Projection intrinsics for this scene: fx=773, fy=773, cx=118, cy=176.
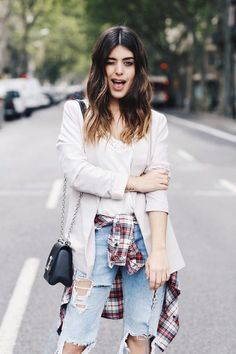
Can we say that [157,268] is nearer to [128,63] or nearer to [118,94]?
[118,94]

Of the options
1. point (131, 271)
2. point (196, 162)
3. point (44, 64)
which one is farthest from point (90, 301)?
point (44, 64)

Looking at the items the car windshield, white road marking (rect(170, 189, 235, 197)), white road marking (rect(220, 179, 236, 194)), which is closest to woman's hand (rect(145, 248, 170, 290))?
white road marking (rect(170, 189, 235, 197))

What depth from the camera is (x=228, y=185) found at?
12.8 metres

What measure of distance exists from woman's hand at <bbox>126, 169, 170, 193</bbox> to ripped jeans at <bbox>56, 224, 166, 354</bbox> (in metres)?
0.15

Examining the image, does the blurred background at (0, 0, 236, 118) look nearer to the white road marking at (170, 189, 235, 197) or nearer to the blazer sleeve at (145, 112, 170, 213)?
the white road marking at (170, 189, 235, 197)

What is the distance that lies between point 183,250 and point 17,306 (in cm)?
243

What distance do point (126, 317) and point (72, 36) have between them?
3662 inches

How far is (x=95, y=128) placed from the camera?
3008mm

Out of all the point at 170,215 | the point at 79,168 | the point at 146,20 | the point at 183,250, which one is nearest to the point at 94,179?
the point at 79,168

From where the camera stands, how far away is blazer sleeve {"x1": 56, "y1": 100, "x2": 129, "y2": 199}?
2.99m

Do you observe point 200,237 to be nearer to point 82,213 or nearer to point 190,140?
point 82,213

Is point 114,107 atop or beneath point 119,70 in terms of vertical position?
beneath

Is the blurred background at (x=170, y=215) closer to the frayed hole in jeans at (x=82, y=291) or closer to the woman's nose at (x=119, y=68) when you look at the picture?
the woman's nose at (x=119, y=68)

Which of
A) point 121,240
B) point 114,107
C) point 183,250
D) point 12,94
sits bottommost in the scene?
point 12,94
